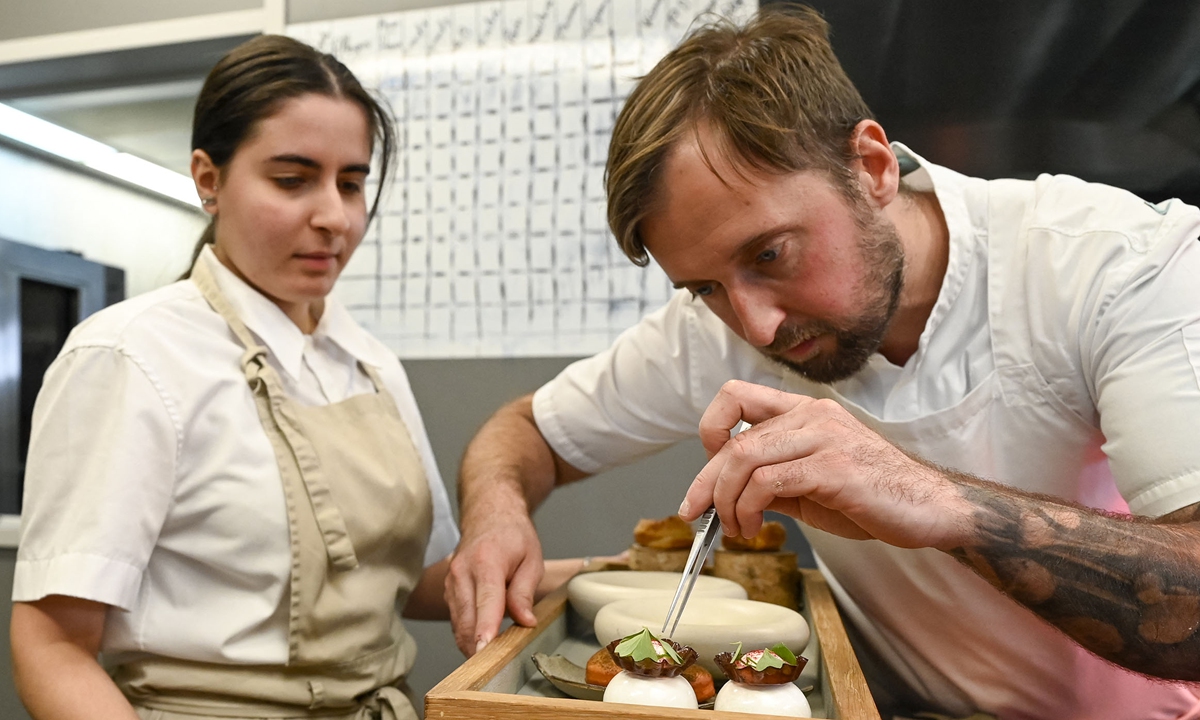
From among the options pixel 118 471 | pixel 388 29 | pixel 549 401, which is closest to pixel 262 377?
pixel 118 471

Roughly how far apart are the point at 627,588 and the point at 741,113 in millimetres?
591

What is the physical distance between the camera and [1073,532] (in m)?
0.85

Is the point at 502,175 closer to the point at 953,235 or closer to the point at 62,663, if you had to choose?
the point at 953,235

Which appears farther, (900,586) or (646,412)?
(646,412)

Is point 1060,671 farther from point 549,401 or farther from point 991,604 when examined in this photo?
point 549,401

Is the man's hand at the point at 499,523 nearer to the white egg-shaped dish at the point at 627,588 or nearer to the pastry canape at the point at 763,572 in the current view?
the white egg-shaped dish at the point at 627,588

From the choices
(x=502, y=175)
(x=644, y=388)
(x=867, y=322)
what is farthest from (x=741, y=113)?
(x=502, y=175)

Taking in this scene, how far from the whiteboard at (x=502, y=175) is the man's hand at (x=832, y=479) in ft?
3.87

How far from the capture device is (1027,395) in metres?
1.13

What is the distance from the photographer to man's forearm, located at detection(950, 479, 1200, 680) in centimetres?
83

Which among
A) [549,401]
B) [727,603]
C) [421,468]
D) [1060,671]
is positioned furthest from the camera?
[549,401]

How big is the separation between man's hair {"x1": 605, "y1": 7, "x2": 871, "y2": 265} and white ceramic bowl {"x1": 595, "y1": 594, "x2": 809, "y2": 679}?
18.4 inches

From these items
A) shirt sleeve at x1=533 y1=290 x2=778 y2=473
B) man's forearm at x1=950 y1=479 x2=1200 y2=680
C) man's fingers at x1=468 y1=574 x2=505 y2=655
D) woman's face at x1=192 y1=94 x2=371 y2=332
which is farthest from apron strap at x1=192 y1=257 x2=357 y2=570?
man's forearm at x1=950 y1=479 x2=1200 y2=680

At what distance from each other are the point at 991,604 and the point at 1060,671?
12cm
